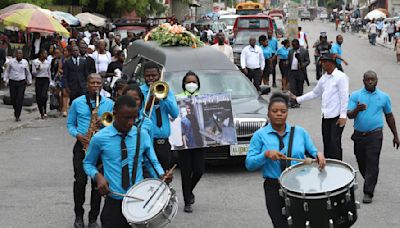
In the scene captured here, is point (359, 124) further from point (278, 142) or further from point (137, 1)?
point (137, 1)

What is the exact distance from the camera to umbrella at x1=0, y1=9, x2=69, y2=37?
Result: 68.8 ft

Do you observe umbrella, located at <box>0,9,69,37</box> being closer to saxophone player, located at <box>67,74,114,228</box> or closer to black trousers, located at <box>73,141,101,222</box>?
saxophone player, located at <box>67,74,114,228</box>

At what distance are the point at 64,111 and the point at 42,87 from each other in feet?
3.64

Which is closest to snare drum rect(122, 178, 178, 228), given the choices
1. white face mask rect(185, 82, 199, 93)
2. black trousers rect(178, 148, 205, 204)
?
black trousers rect(178, 148, 205, 204)

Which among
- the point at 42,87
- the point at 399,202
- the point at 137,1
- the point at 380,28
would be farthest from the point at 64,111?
the point at 380,28

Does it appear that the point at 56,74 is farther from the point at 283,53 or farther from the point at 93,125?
the point at 93,125

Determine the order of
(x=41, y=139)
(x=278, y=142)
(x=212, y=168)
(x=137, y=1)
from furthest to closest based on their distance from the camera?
1. (x=137, y=1)
2. (x=41, y=139)
3. (x=212, y=168)
4. (x=278, y=142)

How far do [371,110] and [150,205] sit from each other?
4.68 metres

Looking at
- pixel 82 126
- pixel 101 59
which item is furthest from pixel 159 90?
pixel 101 59

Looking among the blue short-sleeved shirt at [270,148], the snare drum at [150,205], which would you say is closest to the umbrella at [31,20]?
the blue short-sleeved shirt at [270,148]

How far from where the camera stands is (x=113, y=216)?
6.40m

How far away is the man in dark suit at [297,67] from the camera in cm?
2084

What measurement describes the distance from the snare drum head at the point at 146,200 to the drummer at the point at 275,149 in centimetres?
79

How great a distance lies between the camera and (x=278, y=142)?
6516 mm
